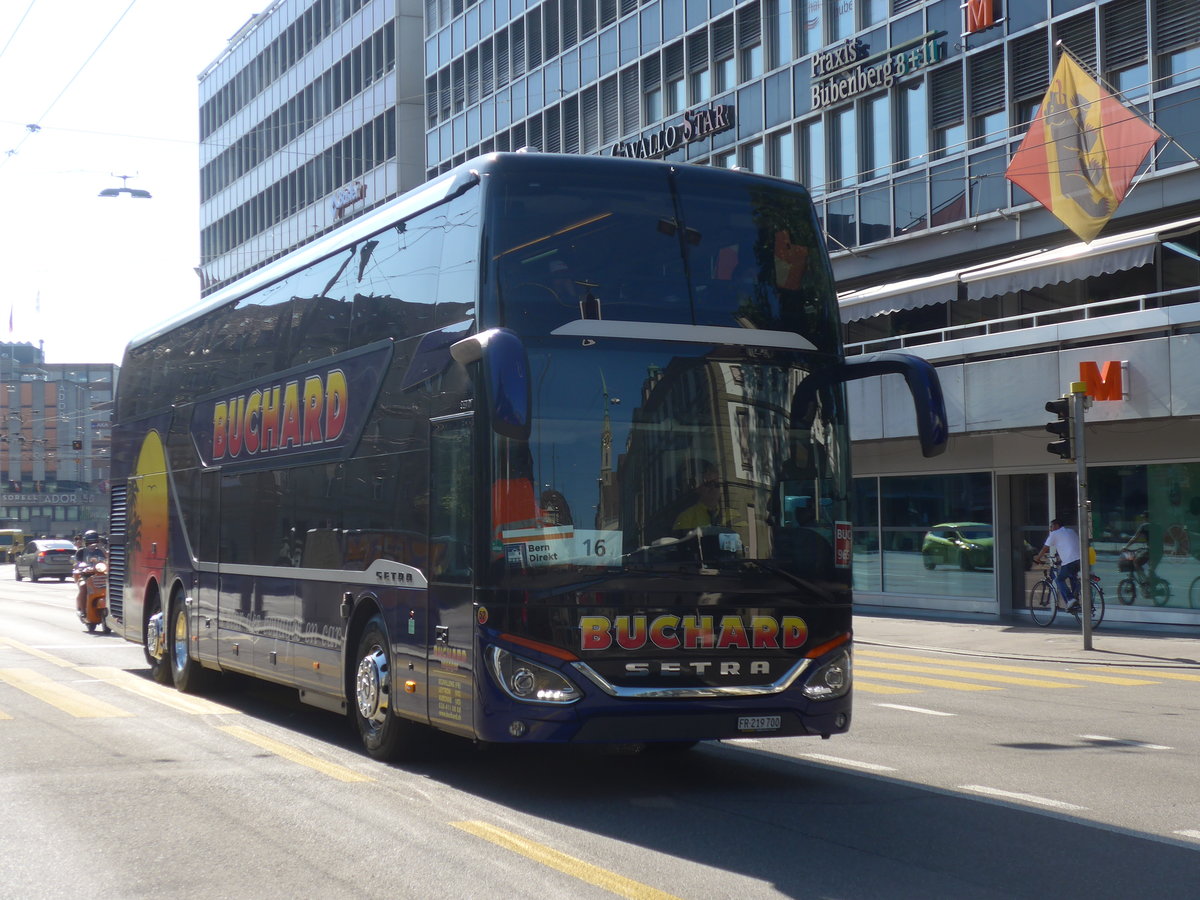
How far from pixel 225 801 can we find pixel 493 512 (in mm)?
2179

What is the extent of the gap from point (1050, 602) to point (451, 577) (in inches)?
680

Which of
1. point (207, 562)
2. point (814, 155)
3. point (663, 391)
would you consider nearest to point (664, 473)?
point (663, 391)

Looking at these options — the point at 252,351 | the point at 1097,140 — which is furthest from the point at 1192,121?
the point at 252,351

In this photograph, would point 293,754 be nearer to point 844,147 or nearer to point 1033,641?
point 1033,641

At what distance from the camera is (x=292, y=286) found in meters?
12.2

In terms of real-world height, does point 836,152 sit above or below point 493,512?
above

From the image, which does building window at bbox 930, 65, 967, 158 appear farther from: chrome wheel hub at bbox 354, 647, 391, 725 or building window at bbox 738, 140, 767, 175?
chrome wheel hub at bbox 354, 647, 391, 725

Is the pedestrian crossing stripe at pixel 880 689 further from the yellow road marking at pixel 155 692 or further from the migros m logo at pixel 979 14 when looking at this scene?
the migros m logo at pixel 979 14

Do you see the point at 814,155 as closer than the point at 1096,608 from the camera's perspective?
No

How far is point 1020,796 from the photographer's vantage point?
8641mm

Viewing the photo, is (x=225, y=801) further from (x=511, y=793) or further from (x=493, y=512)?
(x=493, y=512)

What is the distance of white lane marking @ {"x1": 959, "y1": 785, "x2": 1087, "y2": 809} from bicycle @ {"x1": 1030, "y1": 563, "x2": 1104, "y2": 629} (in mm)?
14993

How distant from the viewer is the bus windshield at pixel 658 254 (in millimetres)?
8484

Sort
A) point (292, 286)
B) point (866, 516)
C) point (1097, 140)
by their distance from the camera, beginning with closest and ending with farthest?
point (292, 286) → point (1097, 140) → point (866, 516)
